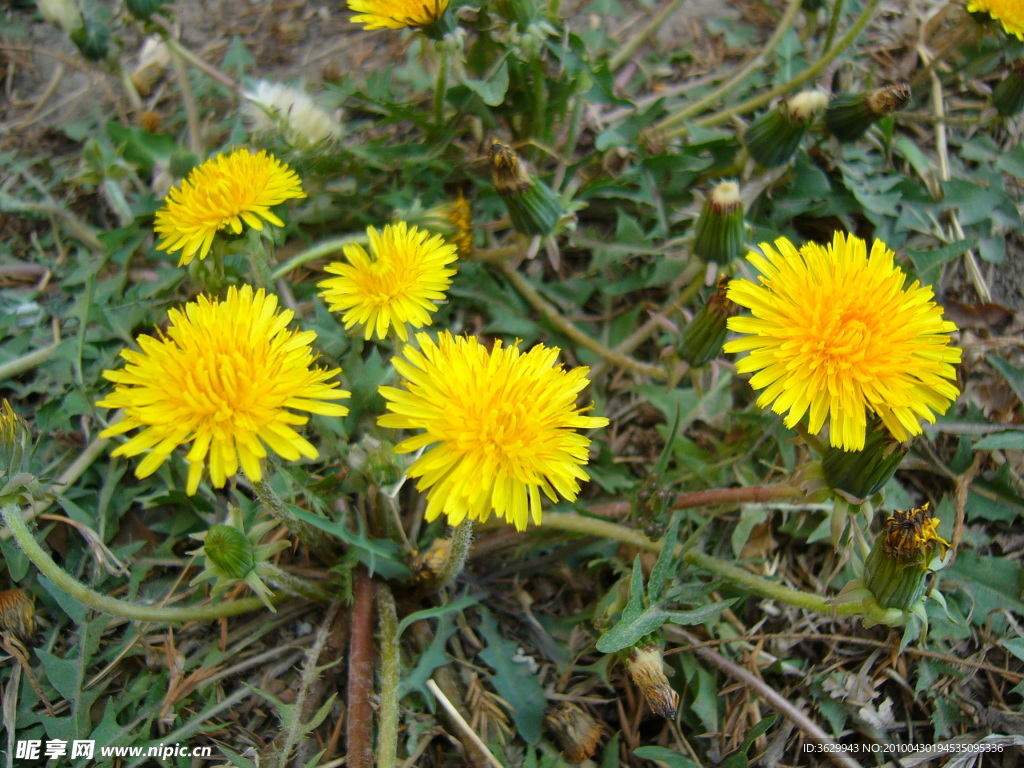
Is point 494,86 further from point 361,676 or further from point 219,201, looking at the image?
point 361,676

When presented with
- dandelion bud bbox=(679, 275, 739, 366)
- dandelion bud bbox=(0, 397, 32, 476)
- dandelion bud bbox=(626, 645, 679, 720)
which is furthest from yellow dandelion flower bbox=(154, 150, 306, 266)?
dandelion bud bbox=(626, 645, 679, 720)

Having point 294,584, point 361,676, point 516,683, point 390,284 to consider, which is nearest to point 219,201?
point 390,284

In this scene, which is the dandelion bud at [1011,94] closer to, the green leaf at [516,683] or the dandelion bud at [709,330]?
the dandelion bud at [709,330]

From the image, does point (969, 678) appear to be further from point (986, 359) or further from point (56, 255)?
point (56, 255)

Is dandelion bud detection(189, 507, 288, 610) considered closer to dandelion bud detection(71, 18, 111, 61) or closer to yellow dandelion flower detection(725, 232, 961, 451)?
yellow dandelion flower detection(725, 232, 961, 451)

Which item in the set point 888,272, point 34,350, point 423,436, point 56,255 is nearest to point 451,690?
point 423,436

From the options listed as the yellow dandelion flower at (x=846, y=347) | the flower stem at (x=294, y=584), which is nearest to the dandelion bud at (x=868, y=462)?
the yellow dandelion flower at (x=846, y=347)

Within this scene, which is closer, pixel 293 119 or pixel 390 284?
pixel 390 284
